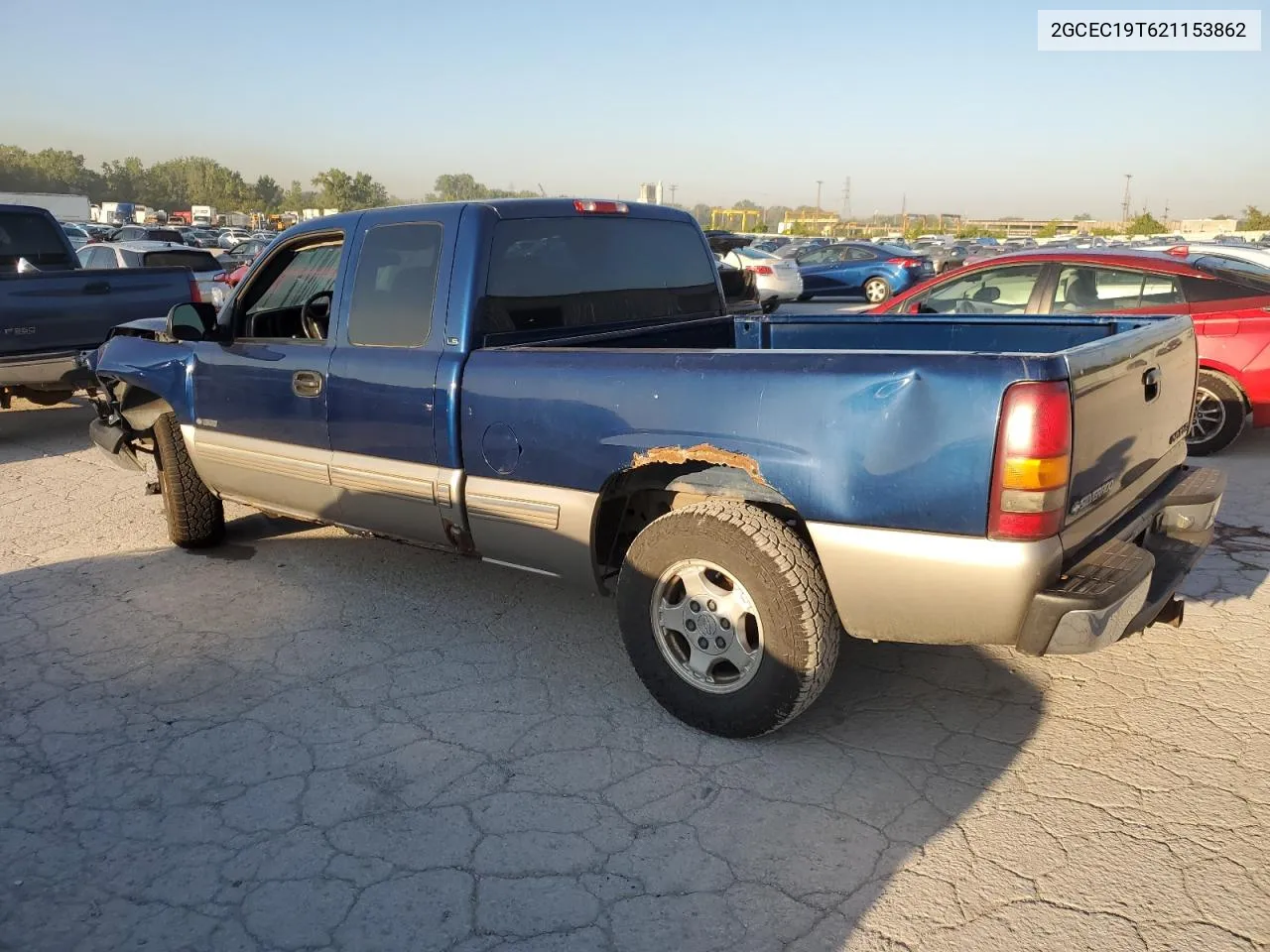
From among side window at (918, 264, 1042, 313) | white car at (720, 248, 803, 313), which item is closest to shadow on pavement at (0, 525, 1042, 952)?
side window at (918, 264, 1042, 313)

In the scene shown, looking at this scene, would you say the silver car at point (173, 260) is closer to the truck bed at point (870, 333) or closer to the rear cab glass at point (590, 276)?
the rear cab glass at point (590, 276)

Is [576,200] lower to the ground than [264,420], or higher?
higher

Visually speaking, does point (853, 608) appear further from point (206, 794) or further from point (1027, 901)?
point (206, 794)

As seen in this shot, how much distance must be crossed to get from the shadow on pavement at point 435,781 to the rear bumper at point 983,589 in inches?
22.8

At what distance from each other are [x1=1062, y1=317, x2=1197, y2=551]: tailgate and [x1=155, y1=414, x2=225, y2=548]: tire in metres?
4.47

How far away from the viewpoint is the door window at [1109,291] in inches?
280

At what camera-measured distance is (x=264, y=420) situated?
4.70 metres

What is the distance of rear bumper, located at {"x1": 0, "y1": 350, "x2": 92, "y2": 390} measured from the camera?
7727mm

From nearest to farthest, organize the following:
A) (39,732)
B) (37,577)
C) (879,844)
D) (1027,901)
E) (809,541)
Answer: (1027,901), (879,844), (809,541), (39,732), (37,577)

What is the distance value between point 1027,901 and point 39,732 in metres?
3.38

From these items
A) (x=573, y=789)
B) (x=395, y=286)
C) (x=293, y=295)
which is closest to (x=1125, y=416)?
(x=573, y=789)

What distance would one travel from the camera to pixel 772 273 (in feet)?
62.9

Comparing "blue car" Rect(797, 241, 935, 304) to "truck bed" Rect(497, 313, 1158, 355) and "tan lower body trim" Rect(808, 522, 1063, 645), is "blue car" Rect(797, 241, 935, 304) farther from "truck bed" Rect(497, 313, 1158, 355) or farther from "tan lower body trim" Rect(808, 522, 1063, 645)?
"tan lower body trim" Rect(808, 522, 1063, 645)

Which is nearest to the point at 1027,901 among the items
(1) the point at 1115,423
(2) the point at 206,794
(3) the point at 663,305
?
(1) the point at 1115,423
